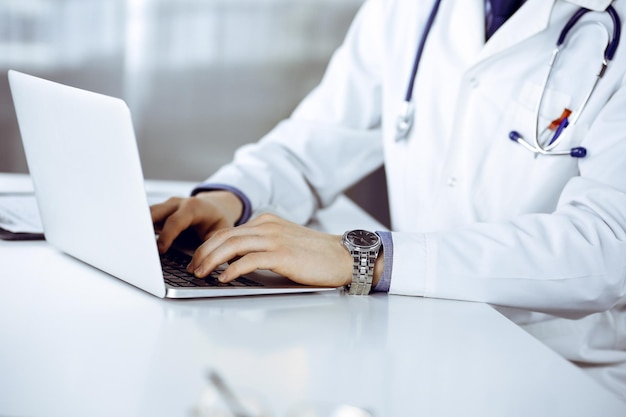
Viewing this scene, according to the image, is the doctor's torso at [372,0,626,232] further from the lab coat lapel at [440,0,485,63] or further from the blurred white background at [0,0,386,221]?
the blurred white background at [0,0,386,221]

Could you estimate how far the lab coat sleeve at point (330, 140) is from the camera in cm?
146

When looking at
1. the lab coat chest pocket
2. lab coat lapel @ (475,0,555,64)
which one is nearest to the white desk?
the lab coat chest pocket

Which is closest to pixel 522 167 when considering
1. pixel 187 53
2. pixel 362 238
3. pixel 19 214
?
pixel 362 238

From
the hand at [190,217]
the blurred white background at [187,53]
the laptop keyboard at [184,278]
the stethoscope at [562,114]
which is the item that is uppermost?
the stethoscope at [562,114]

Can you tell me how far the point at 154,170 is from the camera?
258 centimetres

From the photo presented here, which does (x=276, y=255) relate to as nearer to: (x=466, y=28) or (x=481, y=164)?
(x=481, y=164)

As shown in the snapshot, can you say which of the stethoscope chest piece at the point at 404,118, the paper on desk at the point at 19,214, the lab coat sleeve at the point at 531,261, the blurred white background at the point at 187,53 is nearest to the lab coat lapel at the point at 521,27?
the stethoscope chest piece at the point at 404,118

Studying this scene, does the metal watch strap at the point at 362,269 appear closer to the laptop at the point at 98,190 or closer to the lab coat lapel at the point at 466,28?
the laptop at the point at 98,190

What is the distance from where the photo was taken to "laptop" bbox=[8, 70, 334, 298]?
0.78 metres

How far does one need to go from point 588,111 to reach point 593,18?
15 cm

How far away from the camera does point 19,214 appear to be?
123 cm

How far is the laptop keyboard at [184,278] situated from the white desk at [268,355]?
0.03m

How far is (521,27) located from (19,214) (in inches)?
34.9

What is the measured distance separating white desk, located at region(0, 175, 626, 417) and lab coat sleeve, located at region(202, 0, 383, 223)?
0.56 metres
